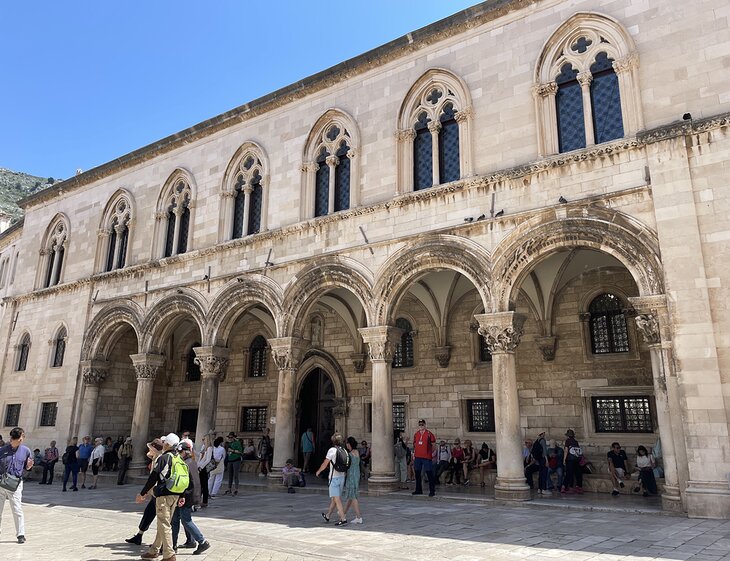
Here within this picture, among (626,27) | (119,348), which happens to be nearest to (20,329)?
(119,348)

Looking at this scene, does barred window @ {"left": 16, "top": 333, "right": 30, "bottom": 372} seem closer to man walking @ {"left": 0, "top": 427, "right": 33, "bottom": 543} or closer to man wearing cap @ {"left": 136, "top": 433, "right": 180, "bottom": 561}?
man walking @ {"left": 0, "top": 427, "right": 33, "bottom": 543}

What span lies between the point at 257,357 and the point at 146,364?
401 centimetres

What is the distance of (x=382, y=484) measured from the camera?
13055 millimetres

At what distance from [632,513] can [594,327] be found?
5872 mm

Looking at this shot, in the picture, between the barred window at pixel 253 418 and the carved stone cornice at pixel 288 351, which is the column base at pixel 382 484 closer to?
the carved stone cornice at pixel 288 351

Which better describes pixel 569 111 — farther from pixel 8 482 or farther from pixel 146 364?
pixel 146 364

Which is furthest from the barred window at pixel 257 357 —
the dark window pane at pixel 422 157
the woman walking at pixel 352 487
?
the woman walking at pixel 352 487

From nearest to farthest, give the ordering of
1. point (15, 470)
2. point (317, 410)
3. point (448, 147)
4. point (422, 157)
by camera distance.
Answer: point (15, 470) < point (448, 147) < point (422, 157) < point (317, 410)

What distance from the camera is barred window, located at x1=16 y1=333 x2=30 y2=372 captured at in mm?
22750

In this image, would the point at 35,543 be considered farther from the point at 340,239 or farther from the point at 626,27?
the point at 626,27

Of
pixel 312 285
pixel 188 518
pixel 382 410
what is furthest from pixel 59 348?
pixel 188 518

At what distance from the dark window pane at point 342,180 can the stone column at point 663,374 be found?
26.7 feet

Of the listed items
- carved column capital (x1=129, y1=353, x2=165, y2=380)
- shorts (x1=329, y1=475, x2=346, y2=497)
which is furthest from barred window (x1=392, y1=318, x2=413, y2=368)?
shorts (x1=329, y1=475, x2=346, y2=497)

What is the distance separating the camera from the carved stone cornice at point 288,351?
15406mm
